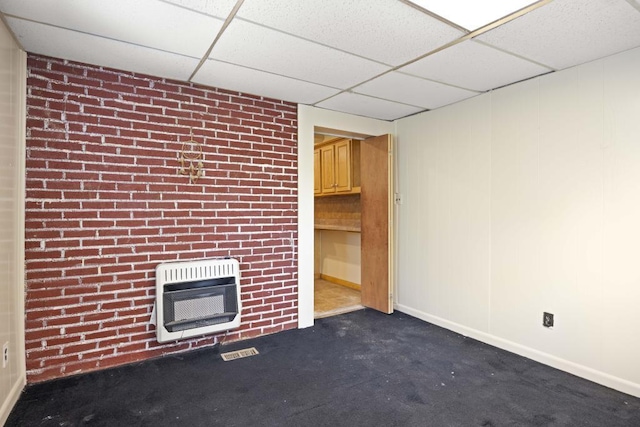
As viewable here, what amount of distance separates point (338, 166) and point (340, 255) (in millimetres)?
1512

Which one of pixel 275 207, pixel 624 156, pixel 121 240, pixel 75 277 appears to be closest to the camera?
pixel 624 156

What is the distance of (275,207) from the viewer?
3488 millimetres

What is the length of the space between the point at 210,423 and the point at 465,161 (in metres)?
3.07

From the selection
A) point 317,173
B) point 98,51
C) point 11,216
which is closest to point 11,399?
point 11,216

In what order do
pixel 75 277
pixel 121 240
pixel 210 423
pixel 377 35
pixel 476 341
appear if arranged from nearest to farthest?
pixel 210 423 < pixel 377 35 < pixel 75 277 < pixel 121 240 < pixel 476 341

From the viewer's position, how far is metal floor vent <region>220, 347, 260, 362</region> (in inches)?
115

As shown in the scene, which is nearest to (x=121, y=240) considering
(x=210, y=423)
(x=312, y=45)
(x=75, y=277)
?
(x=75, y=277)

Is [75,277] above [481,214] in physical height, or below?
below

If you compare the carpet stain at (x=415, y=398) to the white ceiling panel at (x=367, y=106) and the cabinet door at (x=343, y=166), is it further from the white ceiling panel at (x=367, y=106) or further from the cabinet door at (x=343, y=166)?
the cabinet door at (x=343, y=166)

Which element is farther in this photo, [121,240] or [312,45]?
[121,240]

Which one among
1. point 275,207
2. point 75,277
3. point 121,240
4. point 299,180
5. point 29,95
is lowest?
point 75,277

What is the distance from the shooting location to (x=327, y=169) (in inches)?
211

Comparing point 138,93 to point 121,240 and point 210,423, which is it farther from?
point 210,423

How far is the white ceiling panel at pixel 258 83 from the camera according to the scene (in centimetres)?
273
